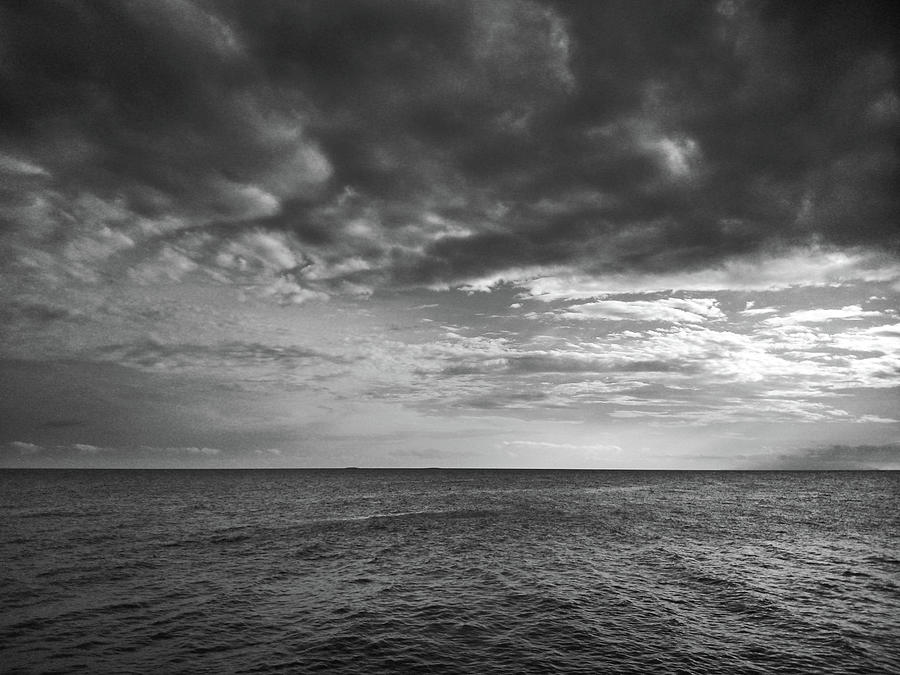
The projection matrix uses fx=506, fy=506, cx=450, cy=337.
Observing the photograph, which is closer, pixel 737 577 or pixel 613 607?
pixel 613 607

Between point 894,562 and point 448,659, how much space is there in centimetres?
4455

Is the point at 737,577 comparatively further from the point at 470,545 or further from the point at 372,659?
the point at 372,659

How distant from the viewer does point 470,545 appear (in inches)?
1980

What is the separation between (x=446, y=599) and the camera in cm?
3164

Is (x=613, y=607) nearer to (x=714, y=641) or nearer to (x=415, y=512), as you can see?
(x=714, y=641)

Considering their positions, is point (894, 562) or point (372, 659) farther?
point (894, 562)

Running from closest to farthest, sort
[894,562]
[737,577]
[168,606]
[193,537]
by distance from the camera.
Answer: [168,606] < [737,577] < [894,562] < [193,537]

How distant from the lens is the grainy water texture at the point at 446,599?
896 inches

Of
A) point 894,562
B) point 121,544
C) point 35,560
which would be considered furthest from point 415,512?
point 894,562

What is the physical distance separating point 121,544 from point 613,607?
149 feet

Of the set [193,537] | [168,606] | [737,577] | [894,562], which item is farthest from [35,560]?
[894,562]

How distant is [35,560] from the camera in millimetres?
41062

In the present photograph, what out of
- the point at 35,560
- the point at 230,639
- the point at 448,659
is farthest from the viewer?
the point at 35,560

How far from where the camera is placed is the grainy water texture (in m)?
22.8
